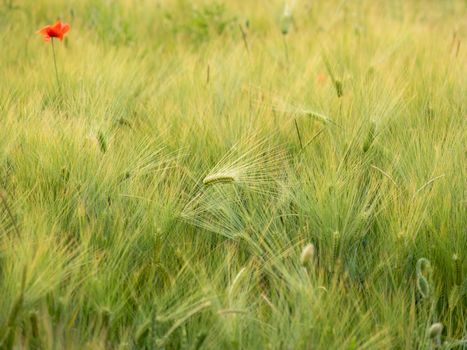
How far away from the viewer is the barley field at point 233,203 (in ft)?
4.18

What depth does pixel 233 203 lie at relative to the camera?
5.31ft

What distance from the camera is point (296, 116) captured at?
6.38 ft

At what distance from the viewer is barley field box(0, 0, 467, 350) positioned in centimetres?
128

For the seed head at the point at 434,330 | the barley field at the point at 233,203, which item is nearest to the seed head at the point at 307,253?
the barley field at the point at 233,203

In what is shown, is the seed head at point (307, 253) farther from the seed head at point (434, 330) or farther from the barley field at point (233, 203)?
the seed head at point (434, 330)

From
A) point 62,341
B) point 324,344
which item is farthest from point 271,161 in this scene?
point 62,341

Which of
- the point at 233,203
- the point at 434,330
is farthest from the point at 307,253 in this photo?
the point at 233,203

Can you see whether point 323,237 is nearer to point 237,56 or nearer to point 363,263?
point 363,263

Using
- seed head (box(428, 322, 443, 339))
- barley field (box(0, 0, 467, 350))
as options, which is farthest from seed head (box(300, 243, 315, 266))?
seed head (box(428, 322, 443, 339))

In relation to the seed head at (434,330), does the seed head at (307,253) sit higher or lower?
higher

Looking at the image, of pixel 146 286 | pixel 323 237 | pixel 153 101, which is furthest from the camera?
pixel 153 101

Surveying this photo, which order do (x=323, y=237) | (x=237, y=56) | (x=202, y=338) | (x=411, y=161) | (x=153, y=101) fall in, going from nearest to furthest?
1. (x=202, y=338)
2. (x=323, y=237)
3. (x=411, y=161)
4. (x=153, y=101)
5. (x=237, y=56)

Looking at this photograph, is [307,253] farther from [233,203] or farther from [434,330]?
[233,203]

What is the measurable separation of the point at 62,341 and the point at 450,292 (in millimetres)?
779
